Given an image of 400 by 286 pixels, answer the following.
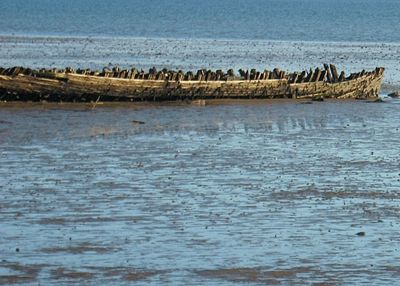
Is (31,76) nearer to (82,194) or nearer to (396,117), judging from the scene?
(396,117)

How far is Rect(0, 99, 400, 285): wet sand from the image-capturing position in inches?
459

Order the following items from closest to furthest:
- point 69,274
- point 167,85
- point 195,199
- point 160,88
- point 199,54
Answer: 1. point 69,274
2. point 195,199
3. point 160,88
4. point 167,85
5. point 199,54

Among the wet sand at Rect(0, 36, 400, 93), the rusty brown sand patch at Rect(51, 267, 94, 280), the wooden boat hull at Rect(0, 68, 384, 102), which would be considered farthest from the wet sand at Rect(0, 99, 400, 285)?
the wet sand at Rect(0, 36, 400, 93)

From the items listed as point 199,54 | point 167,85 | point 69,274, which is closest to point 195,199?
point 69,274

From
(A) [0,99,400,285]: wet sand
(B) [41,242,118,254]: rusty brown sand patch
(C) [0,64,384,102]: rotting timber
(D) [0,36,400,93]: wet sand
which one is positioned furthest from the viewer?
(D) [0,36,400,93]: wet sand

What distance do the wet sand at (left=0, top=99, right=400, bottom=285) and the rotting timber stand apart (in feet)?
2.35

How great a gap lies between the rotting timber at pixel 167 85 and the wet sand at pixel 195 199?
72 centimetres

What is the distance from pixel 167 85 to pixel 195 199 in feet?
A: 38.4

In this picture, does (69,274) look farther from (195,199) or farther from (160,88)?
(160,88)

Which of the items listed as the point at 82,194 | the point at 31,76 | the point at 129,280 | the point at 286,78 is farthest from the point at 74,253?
the point at 286,78

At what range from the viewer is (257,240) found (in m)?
12.8

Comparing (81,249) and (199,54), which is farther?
(199,54)

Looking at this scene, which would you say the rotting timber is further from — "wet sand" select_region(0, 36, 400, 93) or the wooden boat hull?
"wet sand" select_region(0, 36, 400, 93)

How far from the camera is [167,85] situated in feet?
87.1
